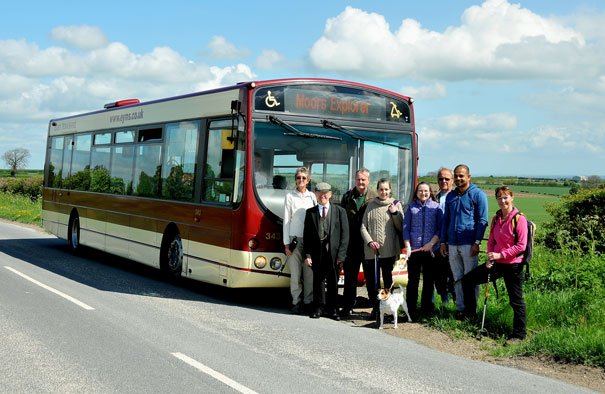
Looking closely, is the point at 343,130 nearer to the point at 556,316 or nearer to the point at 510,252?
the point at 510,252

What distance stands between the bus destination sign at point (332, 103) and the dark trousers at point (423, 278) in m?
2.57

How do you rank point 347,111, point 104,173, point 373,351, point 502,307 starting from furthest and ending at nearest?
point 104,173 < point 347,111 < point 502,307 < point 373,351

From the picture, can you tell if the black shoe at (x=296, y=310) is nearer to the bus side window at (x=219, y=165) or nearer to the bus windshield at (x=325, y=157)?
the bus windshield at (x=325, y=157)

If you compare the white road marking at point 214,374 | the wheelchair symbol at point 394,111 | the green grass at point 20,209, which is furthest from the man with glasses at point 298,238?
the green grass at point 20,209

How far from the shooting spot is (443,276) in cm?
1064

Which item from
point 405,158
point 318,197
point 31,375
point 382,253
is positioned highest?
point 405,158

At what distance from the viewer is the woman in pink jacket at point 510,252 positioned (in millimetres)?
8609

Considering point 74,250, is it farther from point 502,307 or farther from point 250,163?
point 502,307

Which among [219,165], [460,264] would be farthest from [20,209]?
[460,264]

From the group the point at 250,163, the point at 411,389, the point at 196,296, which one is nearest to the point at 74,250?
the point at 196,296

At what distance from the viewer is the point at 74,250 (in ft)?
62.4

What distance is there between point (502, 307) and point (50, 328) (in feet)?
18.4

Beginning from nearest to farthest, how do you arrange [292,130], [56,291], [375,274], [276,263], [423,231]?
[423,231]
[375,274]
[276,263]
[292,130]
[56,291]

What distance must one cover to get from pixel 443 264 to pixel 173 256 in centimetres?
478
